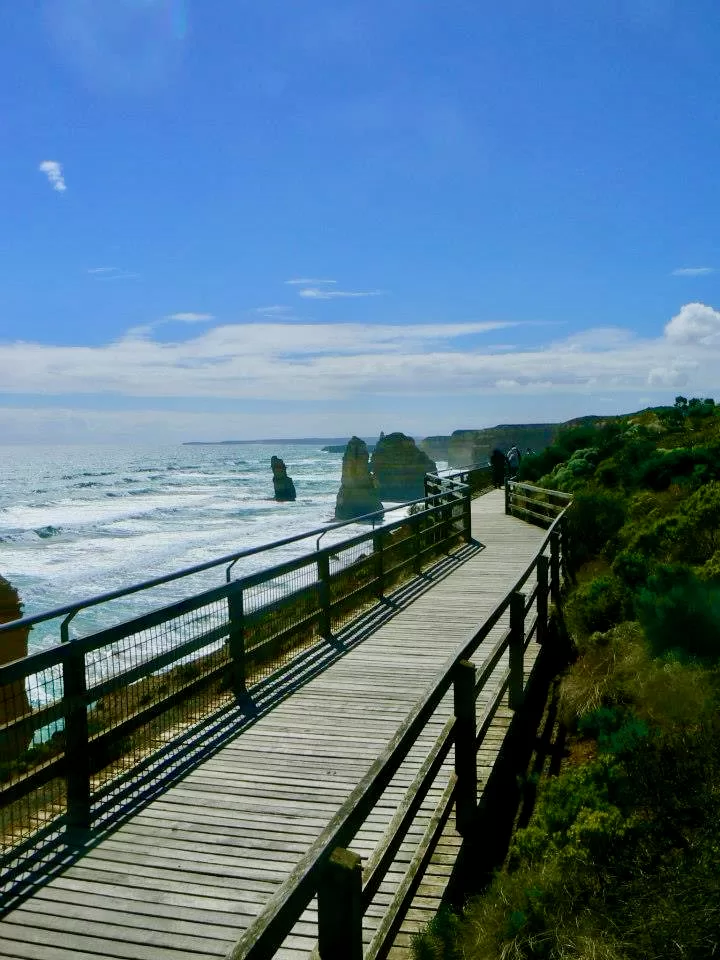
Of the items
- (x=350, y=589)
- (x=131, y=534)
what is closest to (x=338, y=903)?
(x=350, y=589)

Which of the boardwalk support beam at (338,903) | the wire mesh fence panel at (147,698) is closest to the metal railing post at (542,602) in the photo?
the wire mesh fence panel at (147,698)

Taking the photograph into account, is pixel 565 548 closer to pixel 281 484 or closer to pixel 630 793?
pixel 630 793

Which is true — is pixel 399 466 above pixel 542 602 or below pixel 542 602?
below

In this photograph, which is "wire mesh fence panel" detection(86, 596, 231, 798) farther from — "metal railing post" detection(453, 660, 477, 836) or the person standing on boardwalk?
the person standing on boardwalk

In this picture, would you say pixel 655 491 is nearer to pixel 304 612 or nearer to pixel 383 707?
pixel 304 612

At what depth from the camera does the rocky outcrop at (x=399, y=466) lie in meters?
144

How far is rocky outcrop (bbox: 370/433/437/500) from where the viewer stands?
5655 inches

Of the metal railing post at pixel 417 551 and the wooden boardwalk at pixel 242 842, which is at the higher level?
the metal railing post at pixel 417 551

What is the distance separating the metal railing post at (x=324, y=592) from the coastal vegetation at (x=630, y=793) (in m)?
2.90

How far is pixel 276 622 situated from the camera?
852 cm

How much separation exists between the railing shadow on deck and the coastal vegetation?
6.87ft

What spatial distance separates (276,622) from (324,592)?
0.88 m

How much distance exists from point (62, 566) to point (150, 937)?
77.4 m

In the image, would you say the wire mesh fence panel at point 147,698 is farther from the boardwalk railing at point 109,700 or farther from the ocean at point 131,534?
the ocean at point 131,534
